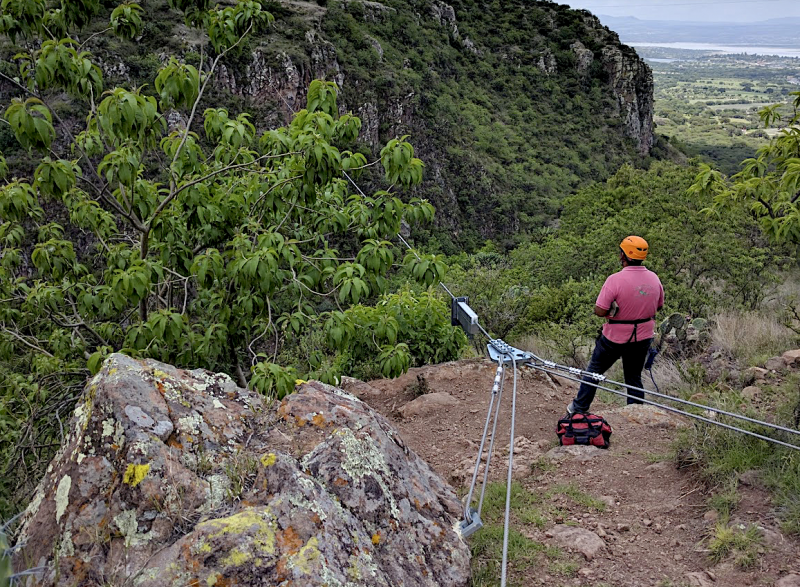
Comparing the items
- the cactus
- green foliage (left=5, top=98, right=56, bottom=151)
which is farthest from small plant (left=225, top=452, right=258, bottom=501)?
the cactus

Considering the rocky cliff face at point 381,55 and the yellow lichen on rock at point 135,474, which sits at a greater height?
the rocky cliff face at point 381,55

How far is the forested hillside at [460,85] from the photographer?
4322 centimetres

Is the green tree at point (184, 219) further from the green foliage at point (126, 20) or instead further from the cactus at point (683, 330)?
the cactus at point (683, 330)

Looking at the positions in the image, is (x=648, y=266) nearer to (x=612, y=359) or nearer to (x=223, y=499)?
(x=612, y=359)

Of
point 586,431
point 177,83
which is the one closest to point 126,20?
point 177,83

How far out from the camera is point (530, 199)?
1934 inches

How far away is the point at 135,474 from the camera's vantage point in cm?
218

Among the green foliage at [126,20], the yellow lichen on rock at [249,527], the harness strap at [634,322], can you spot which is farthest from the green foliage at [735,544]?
the green foliage at [126,20]

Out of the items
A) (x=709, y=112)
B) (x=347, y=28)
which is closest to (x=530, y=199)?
(x=347, y=28)

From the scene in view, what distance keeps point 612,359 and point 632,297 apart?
56 cm

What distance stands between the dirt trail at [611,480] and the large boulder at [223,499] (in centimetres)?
84

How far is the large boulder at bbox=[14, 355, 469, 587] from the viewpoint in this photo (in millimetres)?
1990

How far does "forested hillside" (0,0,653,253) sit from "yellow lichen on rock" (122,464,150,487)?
3187 centimetres

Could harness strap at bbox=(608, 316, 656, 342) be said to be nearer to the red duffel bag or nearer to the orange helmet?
the orange helmet
